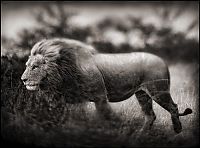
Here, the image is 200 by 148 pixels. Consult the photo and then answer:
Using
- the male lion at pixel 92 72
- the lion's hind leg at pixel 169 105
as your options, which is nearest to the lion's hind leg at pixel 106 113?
the male lion at pixel 92 72

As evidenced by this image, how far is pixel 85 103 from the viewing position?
4.14ft

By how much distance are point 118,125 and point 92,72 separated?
0.49ft

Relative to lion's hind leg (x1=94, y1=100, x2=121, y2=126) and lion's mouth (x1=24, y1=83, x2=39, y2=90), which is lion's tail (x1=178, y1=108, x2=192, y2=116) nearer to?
lion's hind leg (x1=94, y1=100, x2=121, y2=126)

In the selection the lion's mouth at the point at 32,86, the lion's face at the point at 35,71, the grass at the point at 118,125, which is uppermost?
the lion's face at the point at 35,71

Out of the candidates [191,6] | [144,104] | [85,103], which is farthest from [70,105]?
[191,6]

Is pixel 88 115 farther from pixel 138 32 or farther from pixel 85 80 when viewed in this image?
pixel 138 32

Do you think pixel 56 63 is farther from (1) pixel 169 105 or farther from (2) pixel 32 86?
(1) pixel 169 105

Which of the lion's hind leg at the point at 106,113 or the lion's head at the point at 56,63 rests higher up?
the lion's head at the point at 56,63

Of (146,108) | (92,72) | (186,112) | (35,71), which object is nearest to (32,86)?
(35,71)

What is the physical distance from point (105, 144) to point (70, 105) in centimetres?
14

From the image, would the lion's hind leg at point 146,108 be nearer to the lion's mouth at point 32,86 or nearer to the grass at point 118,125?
the grass at point 118,125

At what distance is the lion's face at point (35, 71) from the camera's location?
1264 mm

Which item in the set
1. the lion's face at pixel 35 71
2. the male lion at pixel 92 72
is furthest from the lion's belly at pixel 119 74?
the lion's face at pixel 35 71

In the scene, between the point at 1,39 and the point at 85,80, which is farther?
the point at 1,39
